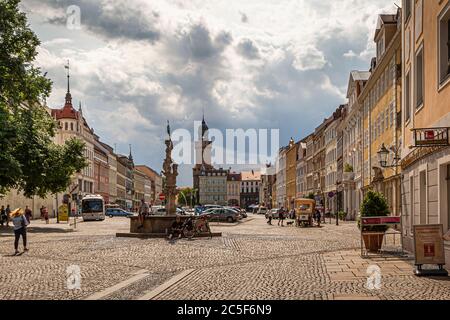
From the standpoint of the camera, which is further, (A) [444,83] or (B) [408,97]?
(B) [408,97]

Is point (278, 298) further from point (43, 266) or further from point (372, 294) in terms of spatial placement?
point (43, 266)

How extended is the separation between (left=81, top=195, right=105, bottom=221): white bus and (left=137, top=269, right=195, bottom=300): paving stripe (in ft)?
182

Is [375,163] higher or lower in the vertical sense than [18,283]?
higher

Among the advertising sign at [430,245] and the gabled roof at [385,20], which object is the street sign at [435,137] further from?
the gabled roof at [385,20]

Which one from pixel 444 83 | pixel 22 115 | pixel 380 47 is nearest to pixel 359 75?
pixel 380 47

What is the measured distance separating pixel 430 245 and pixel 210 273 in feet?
16.2

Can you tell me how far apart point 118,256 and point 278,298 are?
10683 millimetres

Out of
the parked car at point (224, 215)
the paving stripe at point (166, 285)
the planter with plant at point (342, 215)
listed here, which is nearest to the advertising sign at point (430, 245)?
the paving stripe at point (166, 285)

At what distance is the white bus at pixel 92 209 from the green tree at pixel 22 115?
95.6ft

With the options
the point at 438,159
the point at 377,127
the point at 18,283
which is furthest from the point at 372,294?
the point at 377,127

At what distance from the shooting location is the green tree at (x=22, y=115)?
3575 centimetres

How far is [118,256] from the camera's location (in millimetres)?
20922

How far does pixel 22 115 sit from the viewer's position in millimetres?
38625

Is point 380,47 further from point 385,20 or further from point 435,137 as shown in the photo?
point 435,137
